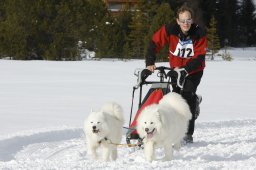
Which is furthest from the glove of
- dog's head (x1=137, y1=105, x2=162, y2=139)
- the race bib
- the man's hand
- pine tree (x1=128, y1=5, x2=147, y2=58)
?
pine tree (x1=128, y1=5, x2=147, y2=58)

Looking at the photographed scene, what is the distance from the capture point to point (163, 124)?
496 centimetres

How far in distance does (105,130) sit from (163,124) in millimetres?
609

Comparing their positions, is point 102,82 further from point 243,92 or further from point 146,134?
point 146,134

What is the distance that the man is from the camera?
606cm

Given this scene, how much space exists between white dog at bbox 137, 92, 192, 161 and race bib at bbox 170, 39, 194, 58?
92 centimetres

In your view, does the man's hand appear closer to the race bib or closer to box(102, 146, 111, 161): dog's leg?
the race bib

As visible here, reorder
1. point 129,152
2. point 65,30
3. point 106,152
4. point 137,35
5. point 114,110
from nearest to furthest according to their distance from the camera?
point 106,152
point 114,110
point 129,152
point 65,30
point 137,35

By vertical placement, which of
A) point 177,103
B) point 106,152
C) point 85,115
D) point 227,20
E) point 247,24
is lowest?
point 85,115

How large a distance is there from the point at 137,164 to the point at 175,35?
A: 219 cm

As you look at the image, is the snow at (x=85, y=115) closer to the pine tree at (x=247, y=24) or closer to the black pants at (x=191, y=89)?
the black pants at (x=191, y=89)

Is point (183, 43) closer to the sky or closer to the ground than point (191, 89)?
closer to the sky

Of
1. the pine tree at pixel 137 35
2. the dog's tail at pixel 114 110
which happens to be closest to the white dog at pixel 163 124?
the dog's tail at pixel 114 110

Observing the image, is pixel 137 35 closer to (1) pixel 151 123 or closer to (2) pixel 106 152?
(2) pixel 106 152

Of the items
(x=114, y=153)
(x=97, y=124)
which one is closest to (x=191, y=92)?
(x=114, y=153)
